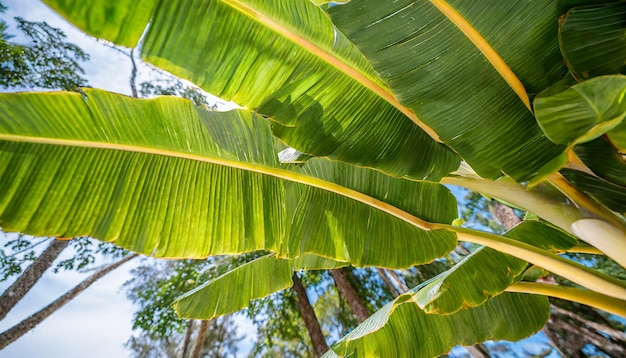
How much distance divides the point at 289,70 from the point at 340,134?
0.23m


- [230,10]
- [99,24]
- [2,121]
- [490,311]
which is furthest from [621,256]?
[2,121]

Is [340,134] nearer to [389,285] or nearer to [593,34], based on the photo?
[593,34]

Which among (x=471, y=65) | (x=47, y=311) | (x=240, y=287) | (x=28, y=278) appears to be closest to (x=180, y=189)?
(x=240, y=287)

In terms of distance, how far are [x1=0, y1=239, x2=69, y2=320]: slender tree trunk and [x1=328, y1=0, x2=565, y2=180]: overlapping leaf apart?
4.89m

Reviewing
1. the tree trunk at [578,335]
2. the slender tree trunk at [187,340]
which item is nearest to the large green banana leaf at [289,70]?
the tree trunk at [578,335]

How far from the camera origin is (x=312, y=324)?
13.3 feet

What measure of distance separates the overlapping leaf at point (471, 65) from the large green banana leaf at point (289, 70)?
0.51 feet

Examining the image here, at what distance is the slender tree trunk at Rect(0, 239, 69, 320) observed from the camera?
3.65 metres

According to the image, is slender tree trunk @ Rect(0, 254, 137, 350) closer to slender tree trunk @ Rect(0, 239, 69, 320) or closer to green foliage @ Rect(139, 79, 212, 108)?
slender tree trunk @ Rect(0, 239, 69, 320)

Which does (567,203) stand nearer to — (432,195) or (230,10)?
(432,195)

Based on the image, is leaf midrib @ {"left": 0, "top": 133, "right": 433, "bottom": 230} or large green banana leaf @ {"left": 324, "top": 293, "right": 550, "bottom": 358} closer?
leaf midrib @ {"left": 0, "top": 133, "right": 433, "bottom": 230}

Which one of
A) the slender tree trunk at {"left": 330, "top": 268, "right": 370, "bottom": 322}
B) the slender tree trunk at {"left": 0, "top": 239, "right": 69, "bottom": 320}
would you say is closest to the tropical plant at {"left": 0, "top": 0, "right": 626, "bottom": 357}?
the slender tree trunk at {"left": 330, "top": 268, "right": 370, "bottom": 322}

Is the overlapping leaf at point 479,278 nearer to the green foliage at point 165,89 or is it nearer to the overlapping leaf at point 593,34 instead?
the overlapping leaf at point 593,34

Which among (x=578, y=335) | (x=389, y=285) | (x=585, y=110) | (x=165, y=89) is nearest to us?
(x=585, y=110)
